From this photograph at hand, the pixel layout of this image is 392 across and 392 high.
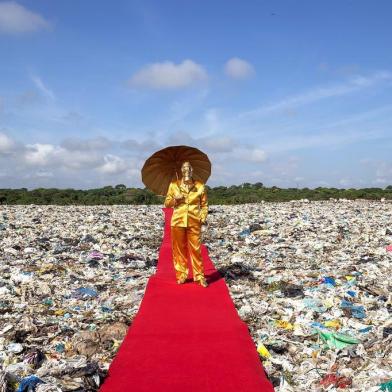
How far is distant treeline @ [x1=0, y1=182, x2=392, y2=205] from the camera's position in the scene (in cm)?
2541

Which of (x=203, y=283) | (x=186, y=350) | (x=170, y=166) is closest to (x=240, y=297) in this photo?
(x=203, y=283)

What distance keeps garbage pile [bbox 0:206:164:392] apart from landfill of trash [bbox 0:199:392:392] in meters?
0.02

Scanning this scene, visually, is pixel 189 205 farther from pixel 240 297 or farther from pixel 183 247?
pixel 240 297

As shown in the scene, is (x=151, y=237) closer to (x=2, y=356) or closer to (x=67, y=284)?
(x=67, y=284)

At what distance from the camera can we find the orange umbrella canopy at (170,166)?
7.07m

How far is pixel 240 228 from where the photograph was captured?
13383 millimetres

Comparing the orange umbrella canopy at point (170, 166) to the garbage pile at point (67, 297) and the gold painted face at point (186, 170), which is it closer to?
the gold painted face at point (186, 170)

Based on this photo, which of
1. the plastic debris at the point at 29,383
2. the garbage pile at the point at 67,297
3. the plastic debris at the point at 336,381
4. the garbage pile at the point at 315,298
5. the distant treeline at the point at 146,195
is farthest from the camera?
the distant treeline at the point at 146,195

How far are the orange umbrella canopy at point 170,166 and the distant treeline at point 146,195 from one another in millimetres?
17340

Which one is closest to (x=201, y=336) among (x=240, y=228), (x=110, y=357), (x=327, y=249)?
(x=110, y=357)

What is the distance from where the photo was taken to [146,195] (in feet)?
86.8

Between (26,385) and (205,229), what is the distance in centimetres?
1019

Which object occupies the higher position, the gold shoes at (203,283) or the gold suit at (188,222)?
the gold suit at (188,222)

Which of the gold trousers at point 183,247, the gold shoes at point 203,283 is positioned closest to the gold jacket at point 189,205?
the gold trousers at point 183,247
